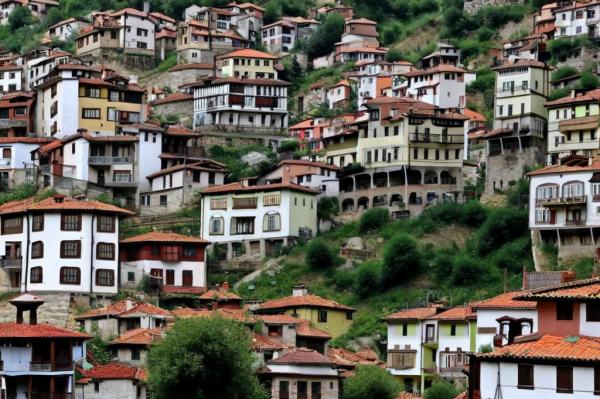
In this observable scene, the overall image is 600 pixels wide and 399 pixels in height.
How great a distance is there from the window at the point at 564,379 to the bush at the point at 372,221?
69675 mm

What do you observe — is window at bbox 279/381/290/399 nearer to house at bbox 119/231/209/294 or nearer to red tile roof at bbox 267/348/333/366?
red tile roof at bbox 267/348/333/366

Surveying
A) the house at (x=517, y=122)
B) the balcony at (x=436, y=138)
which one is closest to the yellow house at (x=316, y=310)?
the balcony at (x=436, y=138)

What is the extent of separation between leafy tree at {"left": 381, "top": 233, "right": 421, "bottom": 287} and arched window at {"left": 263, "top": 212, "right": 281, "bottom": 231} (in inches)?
381

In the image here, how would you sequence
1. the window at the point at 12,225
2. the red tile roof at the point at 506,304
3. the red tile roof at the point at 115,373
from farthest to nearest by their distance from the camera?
the window at the point at 12,225 → the red tile roof at the point at 115,373 → the red tile roof at the point at 506,304

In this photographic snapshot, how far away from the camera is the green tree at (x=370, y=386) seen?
314ft

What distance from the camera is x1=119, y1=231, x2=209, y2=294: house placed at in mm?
120062

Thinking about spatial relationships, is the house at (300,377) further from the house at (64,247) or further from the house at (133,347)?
the house at (64,247)

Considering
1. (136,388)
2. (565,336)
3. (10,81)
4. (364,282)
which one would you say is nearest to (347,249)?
(364,282)

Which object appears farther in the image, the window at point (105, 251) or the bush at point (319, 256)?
the bush at point (319, 256)

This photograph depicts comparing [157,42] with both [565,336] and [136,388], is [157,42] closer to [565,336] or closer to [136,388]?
[136,388]

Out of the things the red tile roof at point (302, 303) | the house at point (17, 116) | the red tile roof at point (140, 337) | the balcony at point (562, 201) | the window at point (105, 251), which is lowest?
the red tile roof at point (140, 337)

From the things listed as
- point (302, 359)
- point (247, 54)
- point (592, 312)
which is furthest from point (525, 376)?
point (247, 54)

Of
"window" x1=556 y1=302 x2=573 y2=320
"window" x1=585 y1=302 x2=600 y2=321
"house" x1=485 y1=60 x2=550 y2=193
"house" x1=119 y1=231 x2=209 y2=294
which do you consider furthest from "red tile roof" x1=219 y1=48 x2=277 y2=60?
"window" x1=585 y1=302 x2=600 y2=321

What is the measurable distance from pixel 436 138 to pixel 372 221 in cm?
961
